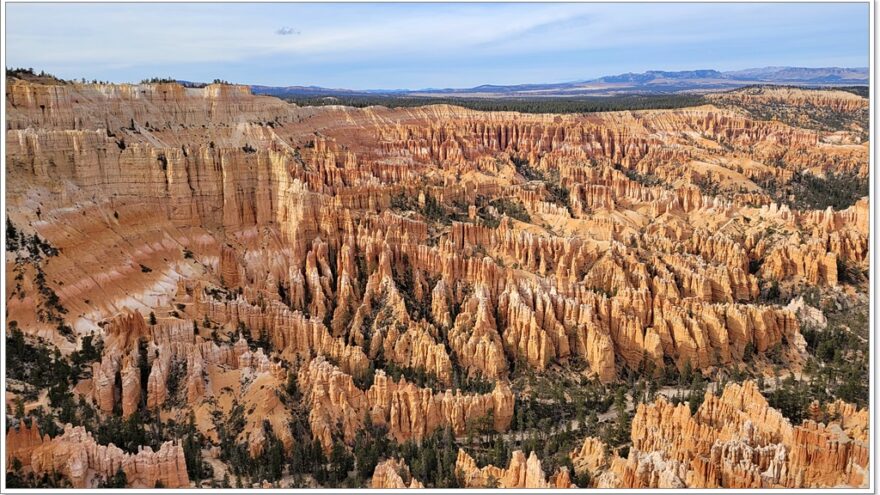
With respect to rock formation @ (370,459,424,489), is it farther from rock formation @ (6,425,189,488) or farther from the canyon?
rock formation @ (6,425,189,488)

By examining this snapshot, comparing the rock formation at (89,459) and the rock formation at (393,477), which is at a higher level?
the rock formation at (89,459)

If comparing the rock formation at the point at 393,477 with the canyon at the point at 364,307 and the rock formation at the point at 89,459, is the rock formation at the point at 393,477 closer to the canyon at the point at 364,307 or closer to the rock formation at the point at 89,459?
the canyon at the point at 364,307

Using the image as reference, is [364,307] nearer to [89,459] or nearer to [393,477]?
[393,477]

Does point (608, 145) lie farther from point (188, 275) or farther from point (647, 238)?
point (188, 275)

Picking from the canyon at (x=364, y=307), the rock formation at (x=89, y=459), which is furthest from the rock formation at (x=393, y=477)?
the rock formation at (x=89, y=459)

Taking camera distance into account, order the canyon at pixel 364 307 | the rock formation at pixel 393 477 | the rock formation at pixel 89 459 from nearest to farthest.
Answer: the rock formation at pixel 89 459 → the rock formation at pixel 393 477 → the canyon at pixel 364 307

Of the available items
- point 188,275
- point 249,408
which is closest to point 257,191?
point 188,275

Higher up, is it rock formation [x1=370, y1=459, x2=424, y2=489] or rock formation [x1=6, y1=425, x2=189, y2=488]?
rock formation [x1=6, y1=425, x2=189, y2=488]

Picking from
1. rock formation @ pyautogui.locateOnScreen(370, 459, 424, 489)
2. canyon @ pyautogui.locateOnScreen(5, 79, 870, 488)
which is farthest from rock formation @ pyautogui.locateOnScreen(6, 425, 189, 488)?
rock formation @ pyautogui.locateOnScreen(370, 459, 424, 489)
